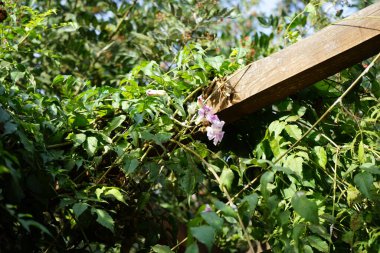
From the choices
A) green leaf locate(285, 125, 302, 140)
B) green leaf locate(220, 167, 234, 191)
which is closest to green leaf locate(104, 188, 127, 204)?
green leaf locate(220, 167, 234, 191)

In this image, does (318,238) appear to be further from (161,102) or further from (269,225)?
(161,102)

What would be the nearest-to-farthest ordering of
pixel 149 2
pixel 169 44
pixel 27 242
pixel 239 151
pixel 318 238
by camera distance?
pixel 27 242, pixel 318 238, pixel 239 151, pixel 169 44, pixel 149 2

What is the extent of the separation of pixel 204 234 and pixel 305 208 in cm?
24

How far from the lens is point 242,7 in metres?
3.71

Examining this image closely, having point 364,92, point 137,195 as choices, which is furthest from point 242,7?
point 137,195

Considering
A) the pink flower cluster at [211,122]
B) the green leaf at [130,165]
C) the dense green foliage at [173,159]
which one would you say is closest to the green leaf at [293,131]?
the dense green foliage at [173,159]

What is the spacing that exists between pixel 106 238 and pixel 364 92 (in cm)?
89

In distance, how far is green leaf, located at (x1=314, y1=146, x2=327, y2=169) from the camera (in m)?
1.34

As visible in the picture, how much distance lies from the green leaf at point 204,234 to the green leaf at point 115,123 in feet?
1.85

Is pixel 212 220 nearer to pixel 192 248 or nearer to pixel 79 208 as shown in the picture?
pixel 192 248

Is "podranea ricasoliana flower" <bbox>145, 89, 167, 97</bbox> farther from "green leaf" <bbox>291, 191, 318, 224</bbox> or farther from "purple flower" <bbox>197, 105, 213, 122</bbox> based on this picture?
"green leaf" <bbox>291, 191, 318, 224</bbox>

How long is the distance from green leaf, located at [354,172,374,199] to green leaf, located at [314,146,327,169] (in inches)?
7.8

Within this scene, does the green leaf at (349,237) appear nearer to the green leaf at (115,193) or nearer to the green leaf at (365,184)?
the green leaf at (365,184)

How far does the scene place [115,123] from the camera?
1.37 m
